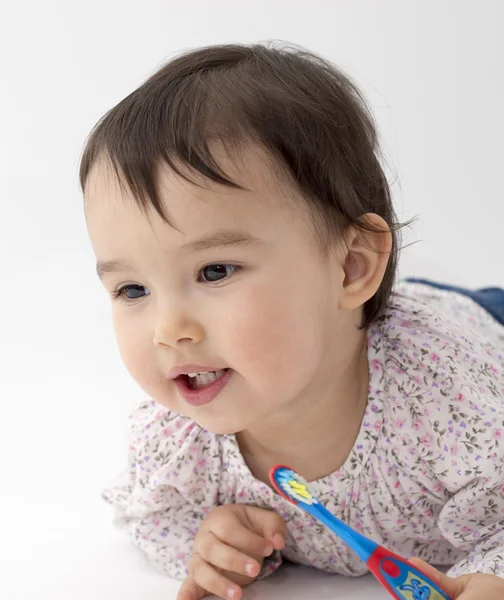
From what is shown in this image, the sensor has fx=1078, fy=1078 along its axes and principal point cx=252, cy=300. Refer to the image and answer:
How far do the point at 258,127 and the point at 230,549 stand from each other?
1.44 ft

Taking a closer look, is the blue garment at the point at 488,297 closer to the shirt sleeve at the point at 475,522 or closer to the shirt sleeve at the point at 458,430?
the shirt sleeve at the point at 458,430

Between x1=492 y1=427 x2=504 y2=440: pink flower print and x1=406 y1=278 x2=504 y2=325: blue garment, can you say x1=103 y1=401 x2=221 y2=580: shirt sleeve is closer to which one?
x1=492 y1=427 x2=504 y2=440: pink flower print

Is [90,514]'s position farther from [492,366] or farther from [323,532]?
[492,366]

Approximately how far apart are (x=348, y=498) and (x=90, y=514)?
1.20ft

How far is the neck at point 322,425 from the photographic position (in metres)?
1.11

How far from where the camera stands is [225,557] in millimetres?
1104

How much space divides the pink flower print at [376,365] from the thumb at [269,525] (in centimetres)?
19

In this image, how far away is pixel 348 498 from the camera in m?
1.14

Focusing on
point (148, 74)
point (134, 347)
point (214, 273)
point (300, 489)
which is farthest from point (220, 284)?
point (148, 74)

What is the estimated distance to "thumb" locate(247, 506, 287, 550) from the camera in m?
1.12

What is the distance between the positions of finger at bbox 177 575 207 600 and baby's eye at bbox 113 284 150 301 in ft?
1.05

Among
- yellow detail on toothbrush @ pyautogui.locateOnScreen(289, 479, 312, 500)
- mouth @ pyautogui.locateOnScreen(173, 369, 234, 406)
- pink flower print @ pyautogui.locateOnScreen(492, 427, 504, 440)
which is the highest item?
mouth @ pyautogui.locateOnScreen(173, 369, 234, 406)

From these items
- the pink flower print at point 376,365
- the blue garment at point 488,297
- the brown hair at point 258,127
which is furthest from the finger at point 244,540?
the blue garment at point 488,297

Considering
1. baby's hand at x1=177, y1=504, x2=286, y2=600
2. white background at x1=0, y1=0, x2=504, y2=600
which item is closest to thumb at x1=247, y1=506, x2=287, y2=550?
baby's hand at x1=177, y1=504, x2=286, y2=600
